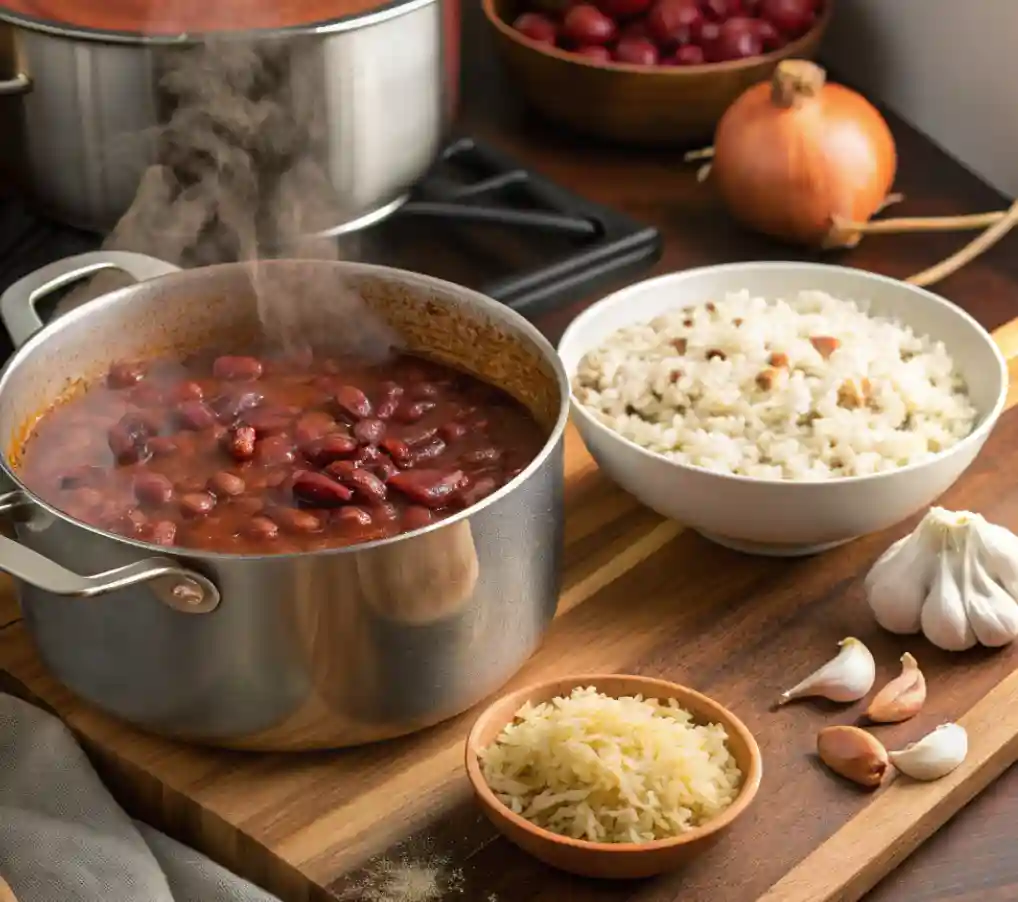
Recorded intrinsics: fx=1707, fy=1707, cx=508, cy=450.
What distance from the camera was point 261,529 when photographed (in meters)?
1.26

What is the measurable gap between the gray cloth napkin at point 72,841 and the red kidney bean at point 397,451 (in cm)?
33

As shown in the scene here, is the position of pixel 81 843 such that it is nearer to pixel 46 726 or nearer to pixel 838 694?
pixel 46 726

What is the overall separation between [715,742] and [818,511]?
0.27 meters

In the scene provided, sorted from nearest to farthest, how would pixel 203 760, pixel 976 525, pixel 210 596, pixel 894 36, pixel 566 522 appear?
1. pixel 210 596
2. pixel 203 760
3. pixel 976 525
4. pixel 566 522
5. pixel 894 36

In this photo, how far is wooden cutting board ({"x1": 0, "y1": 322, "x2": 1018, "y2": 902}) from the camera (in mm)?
1173

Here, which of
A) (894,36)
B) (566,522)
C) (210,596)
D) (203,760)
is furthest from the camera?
(894,36)

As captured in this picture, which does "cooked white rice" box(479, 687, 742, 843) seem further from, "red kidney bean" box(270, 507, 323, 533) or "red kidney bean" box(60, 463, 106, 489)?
"red kidney bean" box(60, 463, 106, 489)

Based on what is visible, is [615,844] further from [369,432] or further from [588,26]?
[588,26]

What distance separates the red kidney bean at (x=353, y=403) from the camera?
1.42 meters

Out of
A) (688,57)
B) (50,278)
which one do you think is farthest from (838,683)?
(688,57)

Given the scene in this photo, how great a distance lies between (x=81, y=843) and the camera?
1.21 meters

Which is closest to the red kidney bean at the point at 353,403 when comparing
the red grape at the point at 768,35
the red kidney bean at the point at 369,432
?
the red kidney bean at the point at 369,432

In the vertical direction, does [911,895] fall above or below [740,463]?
below

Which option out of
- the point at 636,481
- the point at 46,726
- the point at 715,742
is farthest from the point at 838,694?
the point at 46,726
